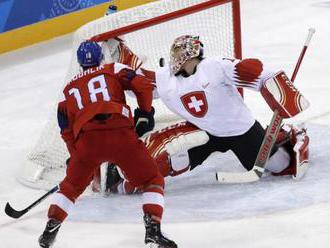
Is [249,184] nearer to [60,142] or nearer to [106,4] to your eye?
[60,142]

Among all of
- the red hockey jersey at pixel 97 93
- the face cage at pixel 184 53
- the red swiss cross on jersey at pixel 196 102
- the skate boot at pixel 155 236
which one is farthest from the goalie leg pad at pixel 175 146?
the skate boot at pixel 155 236

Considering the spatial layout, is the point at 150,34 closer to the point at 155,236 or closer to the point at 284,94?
the point at 284,94

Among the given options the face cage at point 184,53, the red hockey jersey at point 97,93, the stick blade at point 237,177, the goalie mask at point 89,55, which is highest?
the goalie mask at point 89,55

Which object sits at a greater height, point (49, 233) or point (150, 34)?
point (49, 233)

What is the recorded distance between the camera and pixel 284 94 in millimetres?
4047

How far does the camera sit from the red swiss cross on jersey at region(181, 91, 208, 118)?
411 centimetres

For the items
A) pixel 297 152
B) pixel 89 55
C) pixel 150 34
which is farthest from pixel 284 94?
pixel 150 34

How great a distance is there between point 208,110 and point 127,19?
2.62 ft

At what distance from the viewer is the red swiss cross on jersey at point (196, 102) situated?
4105mm

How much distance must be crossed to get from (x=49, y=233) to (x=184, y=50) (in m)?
1.01

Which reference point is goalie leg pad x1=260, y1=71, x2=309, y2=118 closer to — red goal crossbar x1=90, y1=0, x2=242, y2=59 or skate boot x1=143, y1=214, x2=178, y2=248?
red goal crossbar x1=90, y1=0, x2=242, y2=59

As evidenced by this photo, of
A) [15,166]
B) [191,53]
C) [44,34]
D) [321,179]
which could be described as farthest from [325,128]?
[44,34]

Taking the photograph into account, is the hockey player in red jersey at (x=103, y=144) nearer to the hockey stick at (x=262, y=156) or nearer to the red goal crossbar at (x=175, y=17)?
the hockey stick at (x=262, y=156)

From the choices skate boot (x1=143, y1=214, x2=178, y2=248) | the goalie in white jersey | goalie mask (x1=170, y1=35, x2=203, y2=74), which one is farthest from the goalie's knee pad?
skate boot (x1=143, y1=214, x2=178, y2=248)
